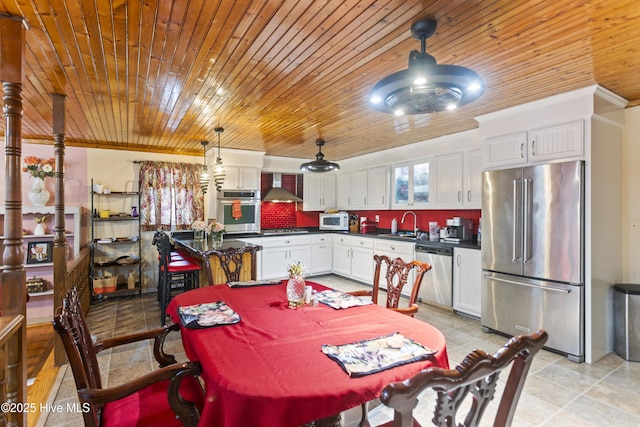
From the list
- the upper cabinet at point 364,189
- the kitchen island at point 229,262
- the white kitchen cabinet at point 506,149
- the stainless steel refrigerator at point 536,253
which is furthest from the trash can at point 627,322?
the kitchen island at point 229,262

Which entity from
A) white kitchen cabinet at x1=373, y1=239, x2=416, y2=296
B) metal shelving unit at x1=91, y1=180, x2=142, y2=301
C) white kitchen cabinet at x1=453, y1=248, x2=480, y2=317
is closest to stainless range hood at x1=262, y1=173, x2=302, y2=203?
white kitchen cabinet at x1=373, y1=239, x2=416, y2=296

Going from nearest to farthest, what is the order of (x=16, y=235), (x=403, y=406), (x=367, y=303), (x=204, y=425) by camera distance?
(x=403, y=406), (x=204, y=425), (x=16, y=235), (x=367, y=303)

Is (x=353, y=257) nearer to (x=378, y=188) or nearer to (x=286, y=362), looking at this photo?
(x=378, y=188)

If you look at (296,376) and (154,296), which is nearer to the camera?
(296,376)

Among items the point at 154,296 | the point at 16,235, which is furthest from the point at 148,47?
the point at 154,296

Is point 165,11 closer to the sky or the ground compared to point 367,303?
closer to the sky

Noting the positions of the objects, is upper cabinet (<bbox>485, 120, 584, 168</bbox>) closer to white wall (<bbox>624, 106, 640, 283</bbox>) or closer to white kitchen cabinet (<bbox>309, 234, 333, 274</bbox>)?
white wall (<bbox>624, 106, 640, 283</bbox>)

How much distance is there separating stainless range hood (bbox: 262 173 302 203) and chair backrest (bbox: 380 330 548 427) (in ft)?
18.7

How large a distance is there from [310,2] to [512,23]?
118cm

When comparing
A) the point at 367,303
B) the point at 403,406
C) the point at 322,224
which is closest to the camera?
the point at 403,406

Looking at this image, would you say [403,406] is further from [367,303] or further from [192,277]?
[192,277]

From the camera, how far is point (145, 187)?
5.54 meters

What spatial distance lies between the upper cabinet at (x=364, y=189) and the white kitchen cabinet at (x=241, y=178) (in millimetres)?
1829

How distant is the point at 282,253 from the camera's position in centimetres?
611
